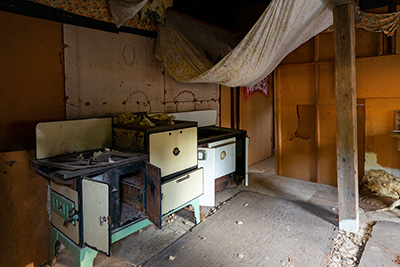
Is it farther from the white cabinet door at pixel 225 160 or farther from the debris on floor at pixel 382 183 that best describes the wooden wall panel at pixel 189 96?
the debris on floor at pixel 382 183

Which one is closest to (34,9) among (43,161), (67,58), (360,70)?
(67,58)

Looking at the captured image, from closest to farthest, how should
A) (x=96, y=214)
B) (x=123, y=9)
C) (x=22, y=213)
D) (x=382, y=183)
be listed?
(x=96, y=214), (x=22, y=213), (x=123, y=9), (x=382, y=183)

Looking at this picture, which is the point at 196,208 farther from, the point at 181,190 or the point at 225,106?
the point at 225,106

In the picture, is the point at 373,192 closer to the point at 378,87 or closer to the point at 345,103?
the point at 378,87

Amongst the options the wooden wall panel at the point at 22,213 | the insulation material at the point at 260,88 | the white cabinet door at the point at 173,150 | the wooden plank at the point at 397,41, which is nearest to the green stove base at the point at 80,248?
the wooden wall panel at the point at 22,213

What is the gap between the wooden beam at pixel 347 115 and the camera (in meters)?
2.18

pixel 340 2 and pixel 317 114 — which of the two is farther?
pixel 317 114

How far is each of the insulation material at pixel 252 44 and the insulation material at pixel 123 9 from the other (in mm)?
509

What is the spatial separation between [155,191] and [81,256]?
0.56 metres

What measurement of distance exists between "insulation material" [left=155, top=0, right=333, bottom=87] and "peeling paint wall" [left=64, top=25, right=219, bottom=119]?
22cm

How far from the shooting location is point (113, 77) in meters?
2.45

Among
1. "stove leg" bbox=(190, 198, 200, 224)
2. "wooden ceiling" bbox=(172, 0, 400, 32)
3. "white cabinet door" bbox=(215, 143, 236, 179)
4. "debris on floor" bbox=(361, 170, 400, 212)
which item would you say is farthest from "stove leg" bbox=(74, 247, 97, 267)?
"debris on floor" bbox=(361, 170, 400, 212)

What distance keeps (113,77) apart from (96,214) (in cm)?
135

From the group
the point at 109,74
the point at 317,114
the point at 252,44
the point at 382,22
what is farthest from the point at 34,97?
the point at 382,22
